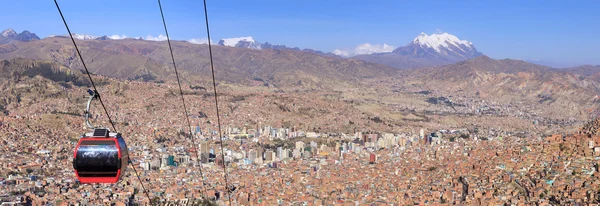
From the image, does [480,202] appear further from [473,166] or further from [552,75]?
[552,75]

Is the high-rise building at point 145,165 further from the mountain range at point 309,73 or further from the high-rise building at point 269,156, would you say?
the mountain range at point 309,73

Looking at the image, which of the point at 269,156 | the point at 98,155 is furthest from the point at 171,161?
the point at 98,155

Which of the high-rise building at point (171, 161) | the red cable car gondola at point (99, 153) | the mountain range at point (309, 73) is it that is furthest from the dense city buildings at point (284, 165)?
the mountain range at point (309, 73)

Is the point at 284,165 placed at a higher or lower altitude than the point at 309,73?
lower

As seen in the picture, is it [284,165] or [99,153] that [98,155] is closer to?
[99,153]

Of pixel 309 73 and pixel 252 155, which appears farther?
pixel 309 73

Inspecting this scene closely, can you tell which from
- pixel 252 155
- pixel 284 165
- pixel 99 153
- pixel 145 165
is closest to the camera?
pixel 99 153

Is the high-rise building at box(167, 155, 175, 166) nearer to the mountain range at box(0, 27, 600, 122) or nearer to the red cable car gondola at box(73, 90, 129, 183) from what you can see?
the red cable car gondola at box(73, 90, 129, 183)

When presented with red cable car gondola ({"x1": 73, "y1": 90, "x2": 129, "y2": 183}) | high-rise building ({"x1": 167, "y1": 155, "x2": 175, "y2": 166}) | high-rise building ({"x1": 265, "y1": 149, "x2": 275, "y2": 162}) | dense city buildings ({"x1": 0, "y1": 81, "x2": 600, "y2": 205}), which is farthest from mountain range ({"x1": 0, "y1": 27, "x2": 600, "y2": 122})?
red cable car gondola ({"x1": 73, "y1": 90, "x2": 129, "y2": 183})
